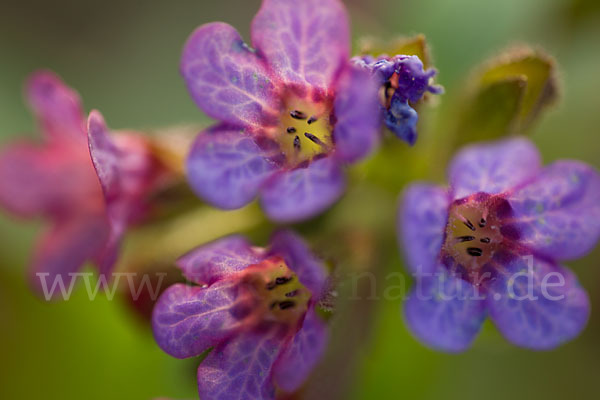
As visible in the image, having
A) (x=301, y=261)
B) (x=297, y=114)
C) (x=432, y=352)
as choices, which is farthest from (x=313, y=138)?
(x=432, y=352)

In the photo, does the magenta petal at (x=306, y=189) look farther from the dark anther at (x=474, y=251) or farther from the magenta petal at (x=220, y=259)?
the dark anther at (x=474, y=251)

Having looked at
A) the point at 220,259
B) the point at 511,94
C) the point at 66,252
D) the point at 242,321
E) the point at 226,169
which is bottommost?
the point at 66,252

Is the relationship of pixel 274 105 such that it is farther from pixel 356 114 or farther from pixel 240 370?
pixel 240 370

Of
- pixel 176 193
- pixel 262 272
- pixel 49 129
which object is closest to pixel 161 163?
pixel 176 193

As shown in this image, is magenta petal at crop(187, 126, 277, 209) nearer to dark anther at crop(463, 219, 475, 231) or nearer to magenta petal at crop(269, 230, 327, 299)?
magenta petal at crop(269, 230, 327, 299)


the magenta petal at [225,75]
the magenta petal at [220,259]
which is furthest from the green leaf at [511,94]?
the magenta petal at [220,259]

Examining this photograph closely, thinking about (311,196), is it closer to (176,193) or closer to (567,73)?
(176,193)
